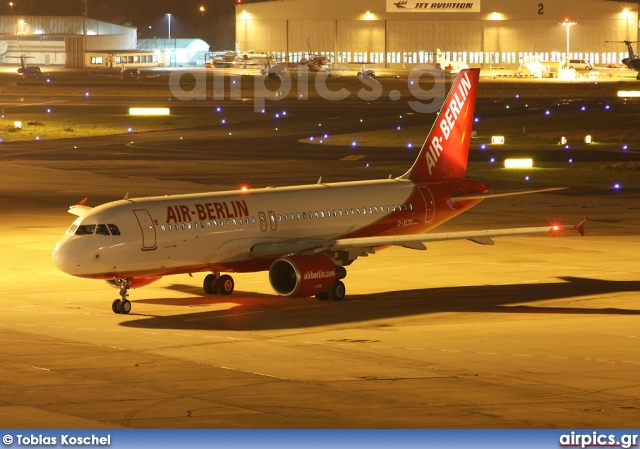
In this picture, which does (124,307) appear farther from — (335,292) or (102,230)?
(335,292)

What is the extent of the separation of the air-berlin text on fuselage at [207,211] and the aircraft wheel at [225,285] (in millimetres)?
2392

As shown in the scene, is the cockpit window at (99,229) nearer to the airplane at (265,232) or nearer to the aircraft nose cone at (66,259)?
the airplane at (265,232)

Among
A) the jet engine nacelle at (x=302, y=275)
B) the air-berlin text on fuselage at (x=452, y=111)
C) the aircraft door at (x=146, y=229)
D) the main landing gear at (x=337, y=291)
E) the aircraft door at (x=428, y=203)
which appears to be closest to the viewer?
the aircraft door at (x=146, y=229)

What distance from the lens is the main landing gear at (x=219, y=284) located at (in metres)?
39.2

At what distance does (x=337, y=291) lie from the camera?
38.0 meters

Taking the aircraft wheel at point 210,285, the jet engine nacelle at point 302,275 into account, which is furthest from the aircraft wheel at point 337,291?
the aircraft wheel at point 210,285

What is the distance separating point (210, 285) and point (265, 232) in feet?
8.66

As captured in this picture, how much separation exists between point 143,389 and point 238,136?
3179 inches

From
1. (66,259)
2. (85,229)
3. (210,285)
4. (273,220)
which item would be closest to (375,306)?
(273,220)

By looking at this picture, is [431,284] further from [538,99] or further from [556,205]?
[538,99]

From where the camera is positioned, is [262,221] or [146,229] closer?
[146,229]

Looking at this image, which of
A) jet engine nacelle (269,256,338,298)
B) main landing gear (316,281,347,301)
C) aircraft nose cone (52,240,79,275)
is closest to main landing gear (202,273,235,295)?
jet engine nacelle (269,256,338,298)

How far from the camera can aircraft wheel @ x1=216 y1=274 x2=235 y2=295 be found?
39219mm

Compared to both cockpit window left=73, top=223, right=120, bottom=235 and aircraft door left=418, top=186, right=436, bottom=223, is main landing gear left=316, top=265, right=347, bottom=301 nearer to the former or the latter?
aircraft door left=418, top=186, right=436, bottom=223
